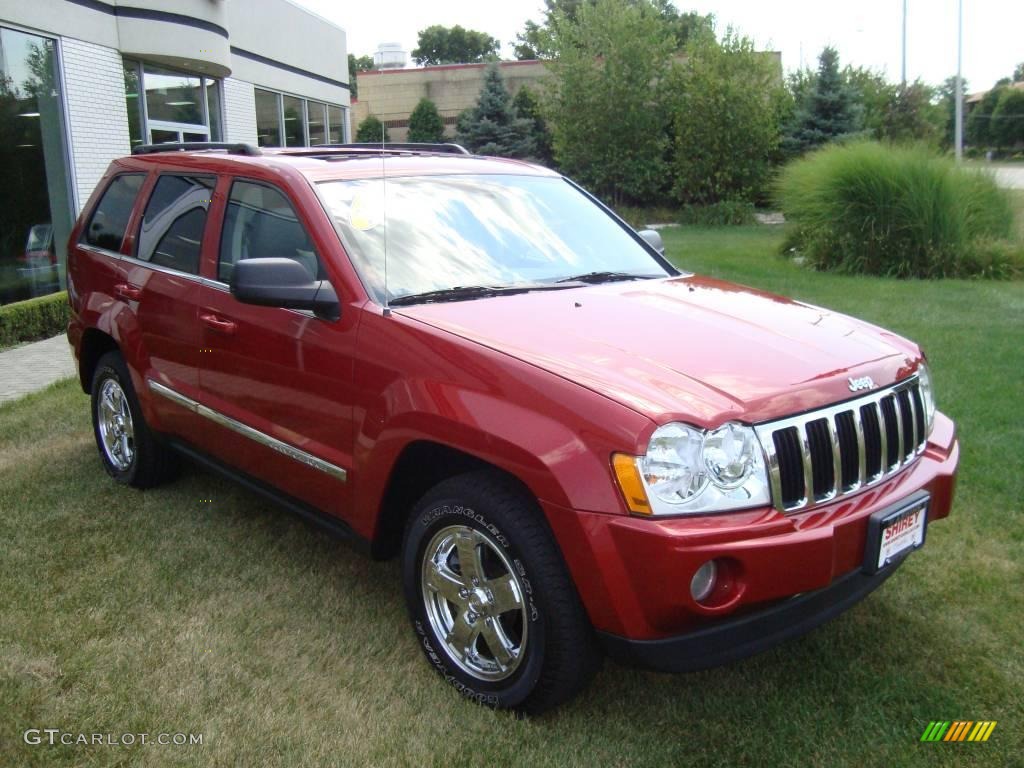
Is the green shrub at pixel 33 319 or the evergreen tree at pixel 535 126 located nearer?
the green shrub at pixel 33 319

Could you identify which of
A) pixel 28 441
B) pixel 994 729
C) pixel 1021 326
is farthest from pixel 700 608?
pixel 1021 326

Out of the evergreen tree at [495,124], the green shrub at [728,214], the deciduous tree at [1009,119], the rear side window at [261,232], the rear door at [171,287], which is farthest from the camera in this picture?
the deciduous tree at [1009,119]

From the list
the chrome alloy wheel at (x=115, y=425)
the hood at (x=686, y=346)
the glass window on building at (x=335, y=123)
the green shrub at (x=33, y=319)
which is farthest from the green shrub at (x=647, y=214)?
the hood at (x=686, y=346)

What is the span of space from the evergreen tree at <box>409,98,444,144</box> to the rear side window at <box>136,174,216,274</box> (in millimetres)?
28828

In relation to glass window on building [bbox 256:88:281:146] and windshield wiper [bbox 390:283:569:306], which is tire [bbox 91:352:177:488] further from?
glass window on building [bbox 256:88:281:146]

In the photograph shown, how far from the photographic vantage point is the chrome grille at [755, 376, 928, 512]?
8.97 ft

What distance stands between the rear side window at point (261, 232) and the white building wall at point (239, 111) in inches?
513

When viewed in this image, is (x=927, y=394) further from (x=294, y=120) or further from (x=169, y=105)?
(x=294, y=120)

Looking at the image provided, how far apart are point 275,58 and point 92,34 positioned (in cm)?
688

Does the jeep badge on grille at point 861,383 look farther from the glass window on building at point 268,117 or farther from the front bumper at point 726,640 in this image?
the glass window on building at point 268,117

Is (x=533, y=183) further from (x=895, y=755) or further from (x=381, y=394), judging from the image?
(x=895, y=755)

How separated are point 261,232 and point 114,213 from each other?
1666 millimetres

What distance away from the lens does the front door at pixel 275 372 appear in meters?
3.51

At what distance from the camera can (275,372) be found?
12.3ft
